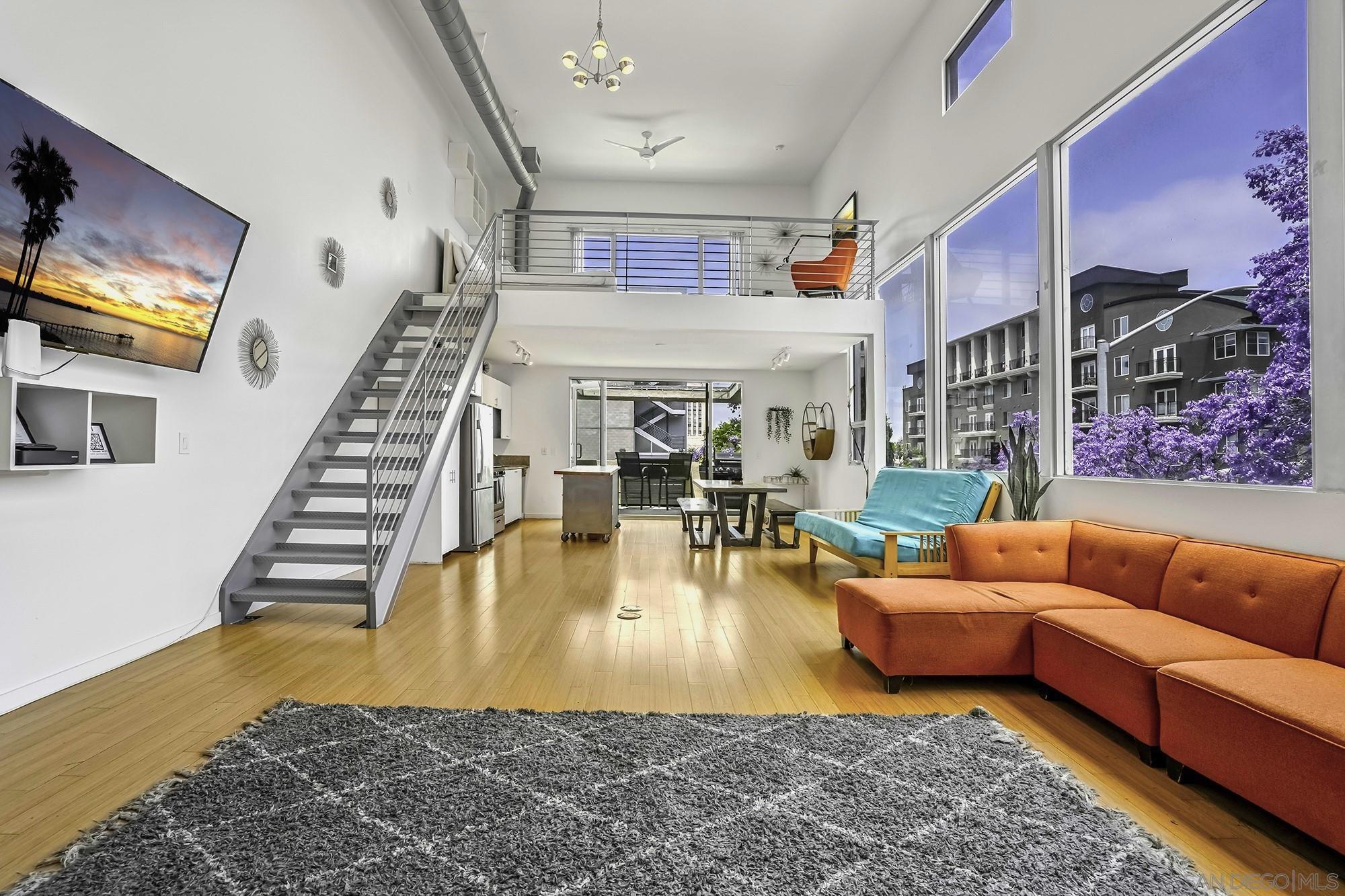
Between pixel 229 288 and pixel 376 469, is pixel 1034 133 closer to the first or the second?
pixel 376 469

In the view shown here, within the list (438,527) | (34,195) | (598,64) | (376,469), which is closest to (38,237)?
(34,195)

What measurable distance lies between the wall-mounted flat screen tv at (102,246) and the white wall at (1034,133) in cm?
500

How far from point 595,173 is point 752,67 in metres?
3.50

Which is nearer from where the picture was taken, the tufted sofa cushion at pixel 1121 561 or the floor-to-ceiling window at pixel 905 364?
the tufted sofa cushion at pixel 1121 561

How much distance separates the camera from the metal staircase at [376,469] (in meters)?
4.14

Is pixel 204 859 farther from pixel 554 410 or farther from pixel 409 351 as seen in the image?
pixel 554 410

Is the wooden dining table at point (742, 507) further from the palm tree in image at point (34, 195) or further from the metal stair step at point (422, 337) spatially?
the palm tree in image at point (34, 195)

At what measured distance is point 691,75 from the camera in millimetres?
7355

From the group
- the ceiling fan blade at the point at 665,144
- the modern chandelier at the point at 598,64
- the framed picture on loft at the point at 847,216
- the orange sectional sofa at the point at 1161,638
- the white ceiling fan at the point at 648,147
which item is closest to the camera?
the orange sectional sofa at the point at 1161,638

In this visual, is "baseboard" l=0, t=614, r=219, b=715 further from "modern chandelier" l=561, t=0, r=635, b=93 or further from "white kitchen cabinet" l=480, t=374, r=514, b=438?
"modern chandelier" l=561, t=0, r=635, b=93

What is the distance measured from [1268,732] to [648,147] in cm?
879

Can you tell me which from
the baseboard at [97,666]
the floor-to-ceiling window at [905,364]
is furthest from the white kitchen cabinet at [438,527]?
the floor-to-ceiling window at [905,364]

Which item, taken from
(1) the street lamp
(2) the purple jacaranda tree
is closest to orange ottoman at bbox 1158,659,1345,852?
(2) the purple jacaranda tree

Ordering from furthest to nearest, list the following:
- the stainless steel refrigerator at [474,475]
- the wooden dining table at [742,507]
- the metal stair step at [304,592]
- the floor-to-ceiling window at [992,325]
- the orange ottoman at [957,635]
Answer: the wooden dining table at [742,507] < the stainless steel refrigerator at [474,475] < the floor-to-ceiling window at [992,325] < the metal stair step at [304,592] < the orange ottoman at [957,635]
